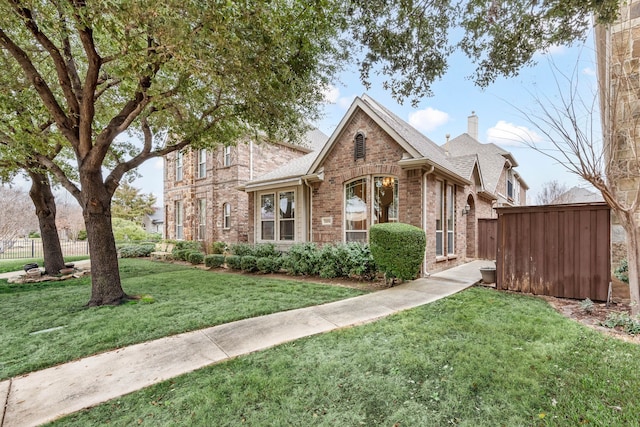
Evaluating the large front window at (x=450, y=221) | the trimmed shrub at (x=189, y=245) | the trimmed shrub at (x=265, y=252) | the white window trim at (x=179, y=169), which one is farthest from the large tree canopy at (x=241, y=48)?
the white window trim at (x=179, y=169)

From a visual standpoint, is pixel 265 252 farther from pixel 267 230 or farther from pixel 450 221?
pixel 450 221

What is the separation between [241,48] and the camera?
4961 mm

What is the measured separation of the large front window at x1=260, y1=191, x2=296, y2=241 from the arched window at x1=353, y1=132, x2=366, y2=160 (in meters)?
3.53

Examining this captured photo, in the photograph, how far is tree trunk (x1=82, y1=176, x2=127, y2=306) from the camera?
630 cm

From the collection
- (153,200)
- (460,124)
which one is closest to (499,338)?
(460,124)

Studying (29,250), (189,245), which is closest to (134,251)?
(189,245)

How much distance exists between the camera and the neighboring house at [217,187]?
15.6m

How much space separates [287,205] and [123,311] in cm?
781

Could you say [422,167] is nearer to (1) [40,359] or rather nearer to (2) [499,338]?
(2) [499,338]

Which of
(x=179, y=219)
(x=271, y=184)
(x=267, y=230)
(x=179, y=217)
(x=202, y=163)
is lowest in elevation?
(x=267, y=230)

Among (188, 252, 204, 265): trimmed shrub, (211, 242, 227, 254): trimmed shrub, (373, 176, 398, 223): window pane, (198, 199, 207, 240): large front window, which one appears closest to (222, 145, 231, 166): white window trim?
(198, 199, 207, 240): large front window

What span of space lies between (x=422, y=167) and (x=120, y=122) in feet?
26.5

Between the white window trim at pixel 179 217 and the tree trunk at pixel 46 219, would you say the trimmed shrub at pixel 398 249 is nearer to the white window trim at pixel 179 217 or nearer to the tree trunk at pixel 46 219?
the tree trunk at pixel 46 219

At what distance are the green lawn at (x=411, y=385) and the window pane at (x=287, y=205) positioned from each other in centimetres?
862
